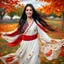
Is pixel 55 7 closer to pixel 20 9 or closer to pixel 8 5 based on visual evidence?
pixel 20 9

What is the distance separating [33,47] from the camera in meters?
2.93

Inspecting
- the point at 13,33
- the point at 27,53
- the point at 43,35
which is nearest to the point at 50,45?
the point at 43,35

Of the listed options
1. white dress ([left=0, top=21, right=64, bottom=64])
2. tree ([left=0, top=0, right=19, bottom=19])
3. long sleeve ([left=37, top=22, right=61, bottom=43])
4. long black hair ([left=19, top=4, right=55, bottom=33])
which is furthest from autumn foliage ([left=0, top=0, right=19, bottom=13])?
long sleeve ([left=37, top=22, right=61, bottom=43])

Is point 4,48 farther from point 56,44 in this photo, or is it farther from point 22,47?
point 56,44

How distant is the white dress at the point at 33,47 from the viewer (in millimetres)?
2918

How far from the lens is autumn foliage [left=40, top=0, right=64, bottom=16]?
9.82 feet

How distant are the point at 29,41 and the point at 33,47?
0.26 feet

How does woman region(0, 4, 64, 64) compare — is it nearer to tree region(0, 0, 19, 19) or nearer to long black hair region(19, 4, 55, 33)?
long black hair region(19, 4, 55, 33)

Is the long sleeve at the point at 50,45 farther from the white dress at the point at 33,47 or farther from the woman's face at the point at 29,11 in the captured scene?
the woman's face at the point at 29,11

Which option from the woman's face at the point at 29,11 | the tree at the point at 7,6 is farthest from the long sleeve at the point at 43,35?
the tree at the point at 7,6

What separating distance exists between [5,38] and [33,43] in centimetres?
32

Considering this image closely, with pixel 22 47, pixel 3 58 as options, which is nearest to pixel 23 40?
pixel 22 47

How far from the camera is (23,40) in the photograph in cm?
295

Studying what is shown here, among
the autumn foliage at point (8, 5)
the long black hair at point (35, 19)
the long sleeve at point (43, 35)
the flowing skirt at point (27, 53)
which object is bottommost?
the flowing skirt at point (27, 53)
